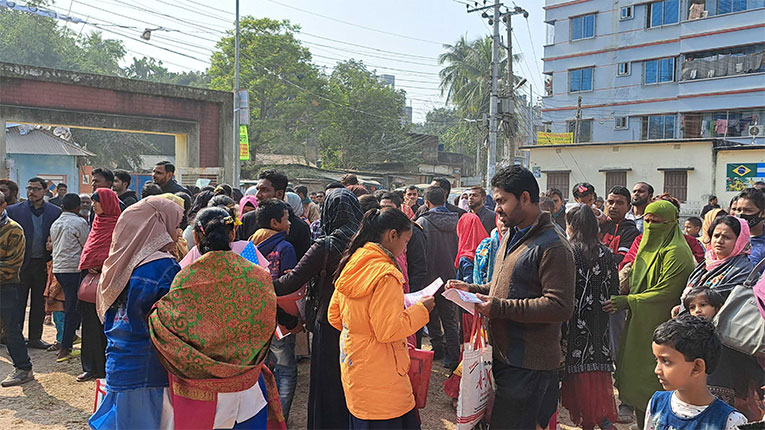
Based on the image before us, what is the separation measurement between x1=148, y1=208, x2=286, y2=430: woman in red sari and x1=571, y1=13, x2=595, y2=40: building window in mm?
35417

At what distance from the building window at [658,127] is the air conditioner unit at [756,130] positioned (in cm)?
440

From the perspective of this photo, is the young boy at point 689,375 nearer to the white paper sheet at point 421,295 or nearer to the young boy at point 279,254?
the white paper sheet at point 421,295

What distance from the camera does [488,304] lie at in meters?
2.79

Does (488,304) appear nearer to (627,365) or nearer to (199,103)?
(627,365)

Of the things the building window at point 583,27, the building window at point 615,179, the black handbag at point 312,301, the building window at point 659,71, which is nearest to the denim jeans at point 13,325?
the black handbag at point 312,301

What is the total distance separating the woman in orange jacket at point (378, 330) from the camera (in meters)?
2.88

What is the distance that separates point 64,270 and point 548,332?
529cm

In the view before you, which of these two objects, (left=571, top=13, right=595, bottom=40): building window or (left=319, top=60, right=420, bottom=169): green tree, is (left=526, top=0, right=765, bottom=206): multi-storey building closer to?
(left=571, top=13, right=595, bottom=40): building window

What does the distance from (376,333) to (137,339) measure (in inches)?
49.5

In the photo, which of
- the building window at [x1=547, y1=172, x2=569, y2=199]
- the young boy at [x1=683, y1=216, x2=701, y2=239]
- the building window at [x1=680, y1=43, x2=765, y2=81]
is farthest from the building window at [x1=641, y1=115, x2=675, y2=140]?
the young boy at [x1=683, y1=216, x2=701, y2=239]

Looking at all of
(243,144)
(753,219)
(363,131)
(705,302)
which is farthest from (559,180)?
(705,302)

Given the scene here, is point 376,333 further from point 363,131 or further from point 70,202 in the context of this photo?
point 363,131

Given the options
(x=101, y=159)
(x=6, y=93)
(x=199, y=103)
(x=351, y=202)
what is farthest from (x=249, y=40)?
(x=351, y=202)

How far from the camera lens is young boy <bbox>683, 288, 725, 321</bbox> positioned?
3408 mm
